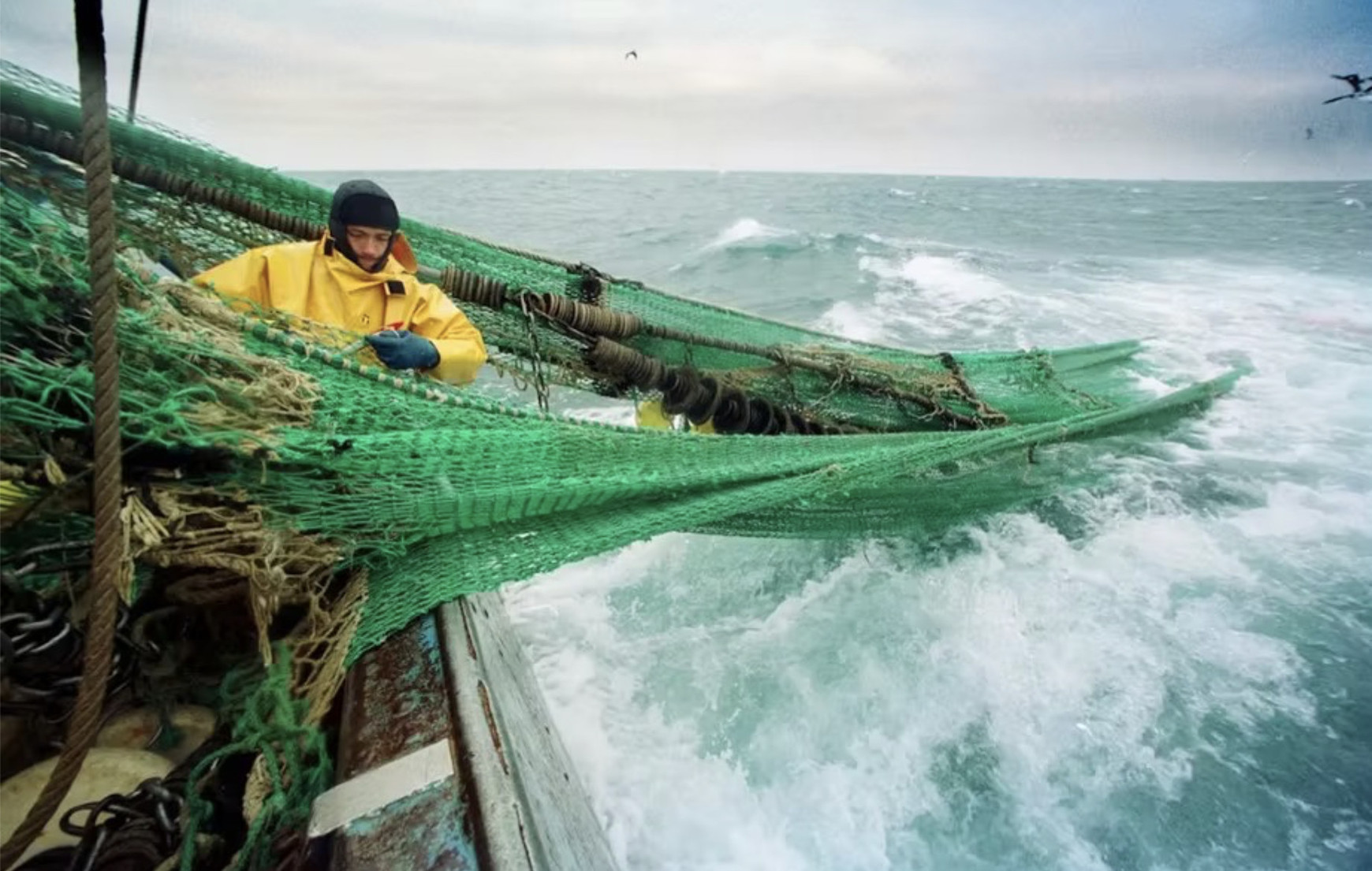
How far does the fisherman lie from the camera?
249cm

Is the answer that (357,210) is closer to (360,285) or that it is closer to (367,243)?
(367,243)

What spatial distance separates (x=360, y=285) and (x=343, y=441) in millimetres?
1499

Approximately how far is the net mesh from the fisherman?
1.00 feet

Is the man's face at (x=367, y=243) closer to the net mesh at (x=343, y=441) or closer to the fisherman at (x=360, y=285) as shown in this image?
the fisherman at (x=360, y=285)

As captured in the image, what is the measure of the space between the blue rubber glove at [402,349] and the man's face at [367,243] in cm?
48

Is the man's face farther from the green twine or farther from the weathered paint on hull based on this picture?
the green twine

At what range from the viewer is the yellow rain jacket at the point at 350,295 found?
2.49 metres

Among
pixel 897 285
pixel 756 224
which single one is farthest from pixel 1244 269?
pixel 756 224

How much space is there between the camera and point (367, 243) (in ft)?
8.68

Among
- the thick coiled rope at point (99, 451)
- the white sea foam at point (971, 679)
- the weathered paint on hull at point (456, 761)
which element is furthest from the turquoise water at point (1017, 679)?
the thick coiled rope at point (99, 451)

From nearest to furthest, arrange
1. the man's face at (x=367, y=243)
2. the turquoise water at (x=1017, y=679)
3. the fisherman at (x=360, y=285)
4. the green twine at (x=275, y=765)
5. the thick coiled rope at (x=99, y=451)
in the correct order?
the thick coiled rope at (x=99, y=451), the green twine at (x=275, y=765), the fisherman at (x=360, y=285), the man's face at (x=367, y=243), the turquoise water at (x=1017, y=679)

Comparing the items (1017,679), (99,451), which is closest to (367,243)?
(99,451)

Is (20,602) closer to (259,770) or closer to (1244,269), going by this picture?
(259,770)

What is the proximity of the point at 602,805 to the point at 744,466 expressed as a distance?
1.70 m
